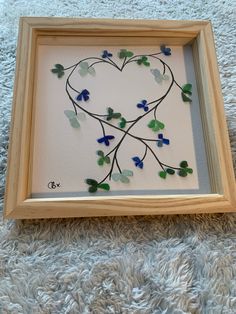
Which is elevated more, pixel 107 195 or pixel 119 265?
pixel 107 195

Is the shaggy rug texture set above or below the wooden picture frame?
below

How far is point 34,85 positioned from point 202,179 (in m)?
0.34

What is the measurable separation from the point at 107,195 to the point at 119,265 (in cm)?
11

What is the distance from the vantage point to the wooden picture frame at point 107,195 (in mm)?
487

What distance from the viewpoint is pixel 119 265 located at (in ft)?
1.58

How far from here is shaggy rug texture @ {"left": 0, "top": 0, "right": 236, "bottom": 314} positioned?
1.49 feet

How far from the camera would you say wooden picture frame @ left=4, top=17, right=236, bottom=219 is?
0.49 m

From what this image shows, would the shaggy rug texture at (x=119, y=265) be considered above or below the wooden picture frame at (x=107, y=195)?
below

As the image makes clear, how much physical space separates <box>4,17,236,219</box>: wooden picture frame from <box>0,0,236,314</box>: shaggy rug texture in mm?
37

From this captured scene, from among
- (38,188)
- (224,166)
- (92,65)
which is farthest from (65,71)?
(224,166)

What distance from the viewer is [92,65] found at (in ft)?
2.02

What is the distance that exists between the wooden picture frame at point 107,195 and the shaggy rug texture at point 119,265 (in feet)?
0.12

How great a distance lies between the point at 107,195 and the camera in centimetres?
51

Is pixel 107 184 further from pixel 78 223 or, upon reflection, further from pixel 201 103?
pixel 201 103
